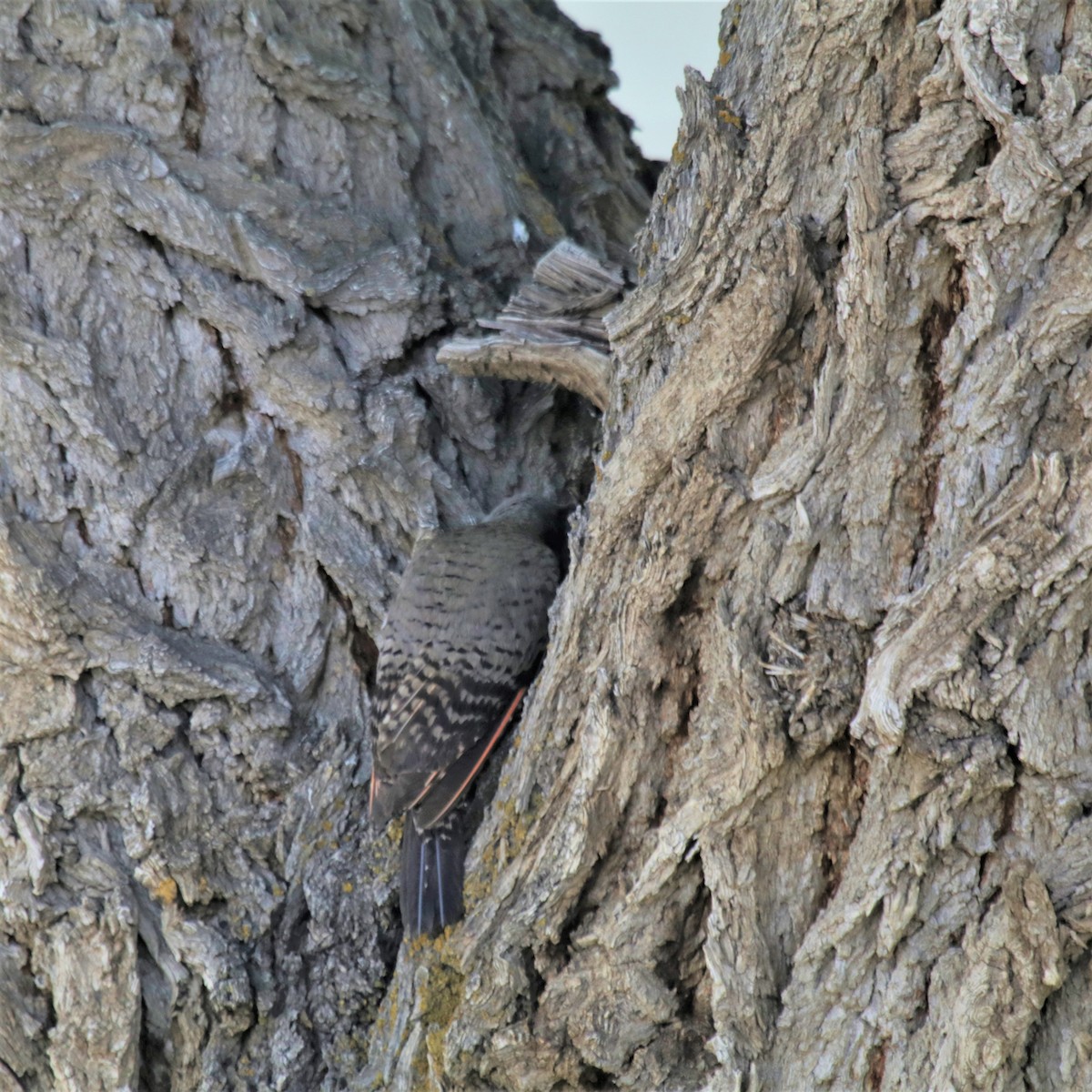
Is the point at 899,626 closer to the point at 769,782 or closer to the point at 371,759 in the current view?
the point at 769,782

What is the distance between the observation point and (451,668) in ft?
13.0

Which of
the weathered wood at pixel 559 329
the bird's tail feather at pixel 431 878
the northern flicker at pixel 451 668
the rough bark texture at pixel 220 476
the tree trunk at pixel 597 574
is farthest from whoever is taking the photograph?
the weathered wood at pixel 559 329

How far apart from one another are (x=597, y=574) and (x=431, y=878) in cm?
95

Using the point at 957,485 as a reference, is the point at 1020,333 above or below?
above

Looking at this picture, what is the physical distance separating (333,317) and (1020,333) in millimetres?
2337

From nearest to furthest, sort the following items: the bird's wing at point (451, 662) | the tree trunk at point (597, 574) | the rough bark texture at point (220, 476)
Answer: the tree trunk at point (597, 574) → the rough bark texture at point (220, 476) → the bird's wing at point (451, 662)

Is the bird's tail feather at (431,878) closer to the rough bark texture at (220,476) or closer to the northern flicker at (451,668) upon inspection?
the northern flicker at (451,668)

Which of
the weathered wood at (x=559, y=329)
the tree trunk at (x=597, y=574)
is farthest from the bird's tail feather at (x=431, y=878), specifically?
the weathered wood at (x=559, y=329)

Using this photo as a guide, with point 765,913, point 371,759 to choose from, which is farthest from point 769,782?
point 371,759

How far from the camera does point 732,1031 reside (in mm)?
2430

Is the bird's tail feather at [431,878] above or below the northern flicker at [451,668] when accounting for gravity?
below

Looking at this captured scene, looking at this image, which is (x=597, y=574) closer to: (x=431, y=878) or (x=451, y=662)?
(x=431, y=878)

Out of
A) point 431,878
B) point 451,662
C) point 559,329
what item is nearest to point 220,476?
point 451,662

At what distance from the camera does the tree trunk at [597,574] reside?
2332 millimetres
